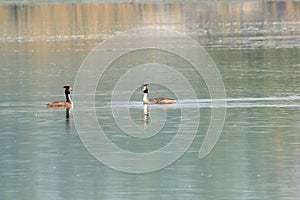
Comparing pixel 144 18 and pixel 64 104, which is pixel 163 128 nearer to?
pixel 64 104

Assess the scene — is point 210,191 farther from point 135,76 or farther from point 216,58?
point 216,58

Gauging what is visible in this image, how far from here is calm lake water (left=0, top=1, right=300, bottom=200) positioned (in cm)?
1909

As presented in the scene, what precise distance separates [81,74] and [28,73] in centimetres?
244

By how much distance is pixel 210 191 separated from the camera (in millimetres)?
18516

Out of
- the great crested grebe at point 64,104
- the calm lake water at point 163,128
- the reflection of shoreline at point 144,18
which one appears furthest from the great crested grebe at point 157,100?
the reflection of shoreline at point 144,18

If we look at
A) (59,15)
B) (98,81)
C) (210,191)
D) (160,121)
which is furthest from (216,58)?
(59,15)

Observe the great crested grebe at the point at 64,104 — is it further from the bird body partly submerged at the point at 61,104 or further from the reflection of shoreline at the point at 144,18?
the reflection of shoreline at the point at 144,18

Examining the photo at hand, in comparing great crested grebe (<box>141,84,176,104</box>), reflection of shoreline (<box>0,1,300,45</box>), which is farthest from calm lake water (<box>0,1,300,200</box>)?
reflection of shoreline (<box>0,1,300,45</box>)

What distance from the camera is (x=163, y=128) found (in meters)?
26.1

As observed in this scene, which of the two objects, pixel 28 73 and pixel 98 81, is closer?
pixel 98 81

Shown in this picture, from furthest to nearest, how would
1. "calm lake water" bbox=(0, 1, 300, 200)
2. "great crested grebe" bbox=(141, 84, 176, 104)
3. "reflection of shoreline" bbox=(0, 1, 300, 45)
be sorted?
"reflection of shoreline" bbox=(0, 1, 300, 45), "great crested grebe" bbox=(141, 84, 176, 104), "calm lake water" bbox=(0, 1, 300, 200)

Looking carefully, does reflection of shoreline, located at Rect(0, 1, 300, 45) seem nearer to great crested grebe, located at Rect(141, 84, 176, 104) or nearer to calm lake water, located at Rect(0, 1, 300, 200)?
calm lake water, located at Rect(0, 1, 300, 200)

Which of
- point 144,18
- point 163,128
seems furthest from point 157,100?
point 144,18

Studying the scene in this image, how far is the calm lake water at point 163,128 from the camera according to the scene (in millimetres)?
19094
